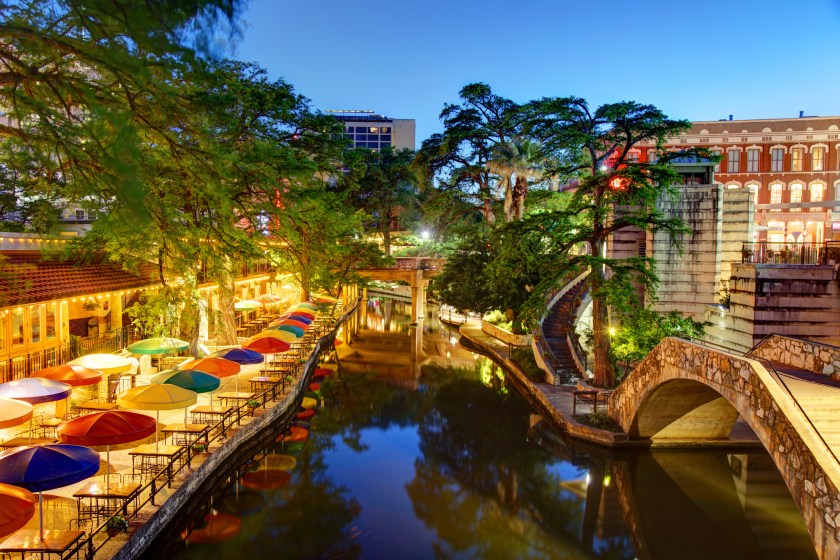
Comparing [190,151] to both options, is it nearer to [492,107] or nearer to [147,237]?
[147,237]

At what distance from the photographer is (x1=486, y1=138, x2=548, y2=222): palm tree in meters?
36.5

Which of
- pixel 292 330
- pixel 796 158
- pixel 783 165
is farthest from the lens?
pixel 783 165

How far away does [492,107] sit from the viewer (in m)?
38.4

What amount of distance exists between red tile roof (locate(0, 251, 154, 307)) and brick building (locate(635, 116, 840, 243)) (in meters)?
38.5

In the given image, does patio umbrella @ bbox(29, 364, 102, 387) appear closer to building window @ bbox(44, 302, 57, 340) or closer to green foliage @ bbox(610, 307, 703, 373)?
building window @ bbox(44, 302, 57, 340)

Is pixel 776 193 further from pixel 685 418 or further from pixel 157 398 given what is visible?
pixel 157 398

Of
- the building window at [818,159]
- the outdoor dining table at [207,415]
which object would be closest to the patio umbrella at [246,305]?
the outdoor dining table at [207,415]

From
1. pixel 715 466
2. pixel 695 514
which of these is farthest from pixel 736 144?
pixel 695 514

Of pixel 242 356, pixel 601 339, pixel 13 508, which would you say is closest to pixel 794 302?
pixel 601 339

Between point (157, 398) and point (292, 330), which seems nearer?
point (157, 398)

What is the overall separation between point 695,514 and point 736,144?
4158cm

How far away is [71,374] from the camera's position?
16.7 meters

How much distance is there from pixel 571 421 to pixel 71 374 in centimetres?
1515

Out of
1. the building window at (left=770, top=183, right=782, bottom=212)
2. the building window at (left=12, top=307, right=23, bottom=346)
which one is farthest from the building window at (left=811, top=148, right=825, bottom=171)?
the building window at (left=12, top=307, right=23, bottom=346)
